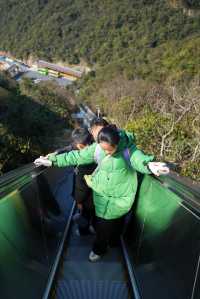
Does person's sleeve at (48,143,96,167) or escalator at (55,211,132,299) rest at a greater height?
person's sleeve at (48,143,96,167)

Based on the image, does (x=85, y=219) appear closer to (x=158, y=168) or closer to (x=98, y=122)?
(x=98, y=122)

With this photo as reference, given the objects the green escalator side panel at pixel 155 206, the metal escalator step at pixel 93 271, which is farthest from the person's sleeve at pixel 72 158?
the metal escalator step at pixel 93 271

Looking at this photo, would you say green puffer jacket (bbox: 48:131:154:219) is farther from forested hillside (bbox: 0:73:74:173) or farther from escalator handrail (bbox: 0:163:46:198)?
forested hillside (bbox: 0:73:74:173)

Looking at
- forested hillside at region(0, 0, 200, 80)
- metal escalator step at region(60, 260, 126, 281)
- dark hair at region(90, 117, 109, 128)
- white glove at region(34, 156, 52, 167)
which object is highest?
forested hillside at region(0, 0, 200, 80)

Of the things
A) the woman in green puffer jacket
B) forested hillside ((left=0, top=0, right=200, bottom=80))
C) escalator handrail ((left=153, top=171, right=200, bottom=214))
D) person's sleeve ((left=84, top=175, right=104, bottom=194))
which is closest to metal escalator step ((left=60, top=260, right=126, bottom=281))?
the woman in green puffer jacket

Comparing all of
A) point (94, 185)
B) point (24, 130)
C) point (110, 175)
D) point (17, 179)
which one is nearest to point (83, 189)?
point (94, 185)

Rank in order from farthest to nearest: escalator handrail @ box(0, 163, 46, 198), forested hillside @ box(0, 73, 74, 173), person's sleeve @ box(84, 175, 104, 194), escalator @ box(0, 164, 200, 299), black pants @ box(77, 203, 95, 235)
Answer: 1. forested hillside @ box(0, 73, 74, 173)
2. black pants @ box(77, 203, 95, 235)
3. person's sleeve @ box(84, 175, 104, 194)
4. escalator handrail @ box(0, 163, 46, 198)
5. escalator @ box(0, 164, 200, 299)

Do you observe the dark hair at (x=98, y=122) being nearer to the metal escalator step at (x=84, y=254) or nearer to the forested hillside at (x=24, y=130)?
the metal escalator step at (x=84, y=254)
